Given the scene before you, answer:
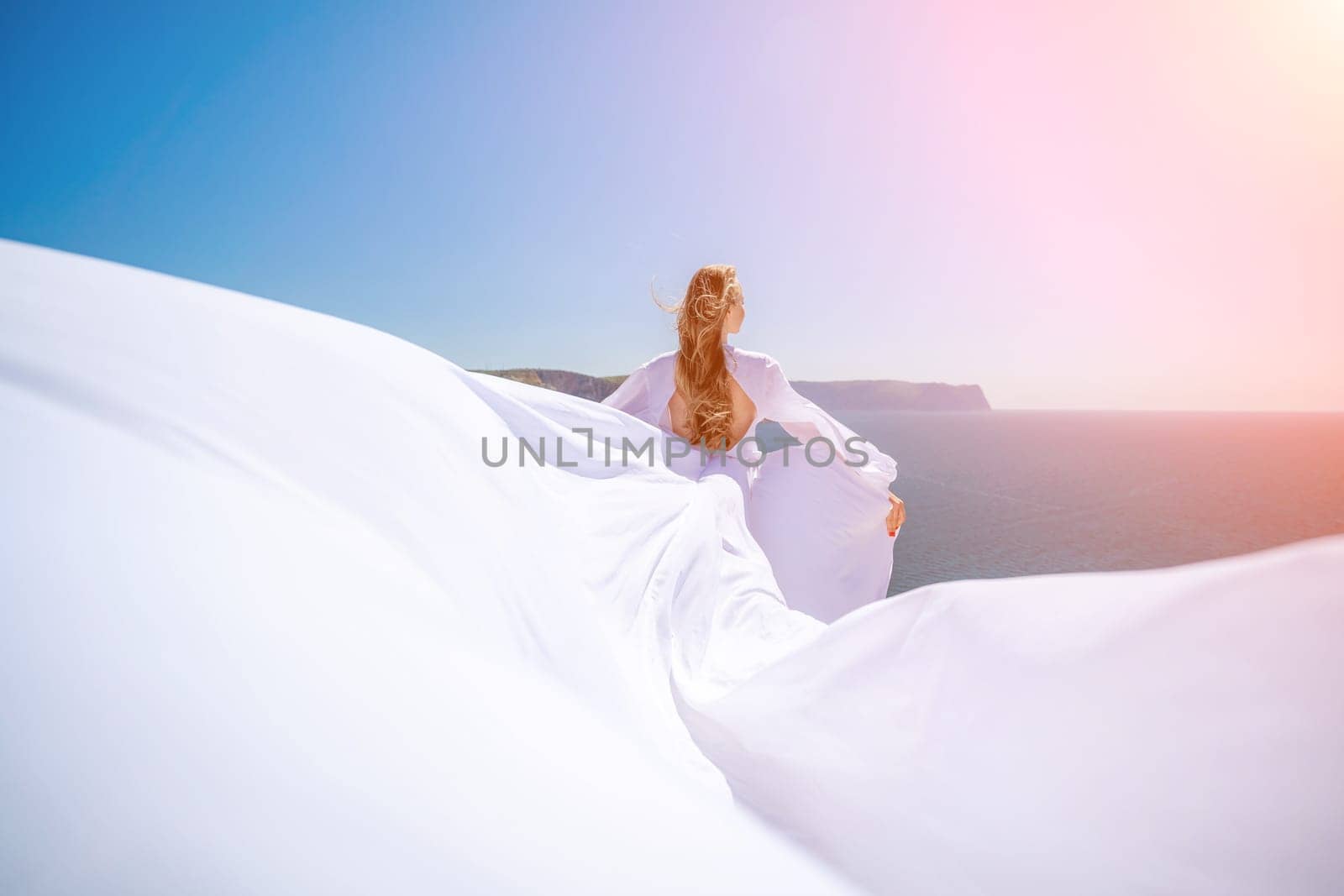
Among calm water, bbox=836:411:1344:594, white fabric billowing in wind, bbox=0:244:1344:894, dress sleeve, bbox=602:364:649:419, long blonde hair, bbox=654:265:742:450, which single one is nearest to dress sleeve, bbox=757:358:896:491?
long blonde hair, bbox=654:265:742:450

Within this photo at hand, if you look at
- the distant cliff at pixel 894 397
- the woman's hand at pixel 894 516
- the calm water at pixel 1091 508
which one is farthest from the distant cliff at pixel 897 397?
the woman's hand at pixel 894 516

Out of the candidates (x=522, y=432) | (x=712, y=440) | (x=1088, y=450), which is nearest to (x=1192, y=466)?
(x=1088, y=450)

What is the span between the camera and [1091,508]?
40.5 ft

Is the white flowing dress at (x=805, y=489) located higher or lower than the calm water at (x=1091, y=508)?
higher

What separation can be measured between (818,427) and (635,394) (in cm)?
101

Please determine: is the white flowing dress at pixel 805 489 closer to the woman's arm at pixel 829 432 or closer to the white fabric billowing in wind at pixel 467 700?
the woman's arm at pixel 829 432

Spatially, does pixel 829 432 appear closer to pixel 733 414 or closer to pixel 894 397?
pixel 733 414

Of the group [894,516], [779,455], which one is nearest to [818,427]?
[779,455]

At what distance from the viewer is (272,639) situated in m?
0.46

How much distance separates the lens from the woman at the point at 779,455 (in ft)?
9.32

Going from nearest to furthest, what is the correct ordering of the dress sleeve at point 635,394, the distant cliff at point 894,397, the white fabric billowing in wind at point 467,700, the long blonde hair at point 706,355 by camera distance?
the white fabric billowing in wind at point 467,700
the long blonde hair at point 706,355
the dress sleeve at point 635,394
the distant cliff at point 894,397

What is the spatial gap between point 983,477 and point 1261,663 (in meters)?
17.3

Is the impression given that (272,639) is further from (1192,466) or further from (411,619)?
(1192,466)

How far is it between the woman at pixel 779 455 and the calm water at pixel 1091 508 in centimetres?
413
